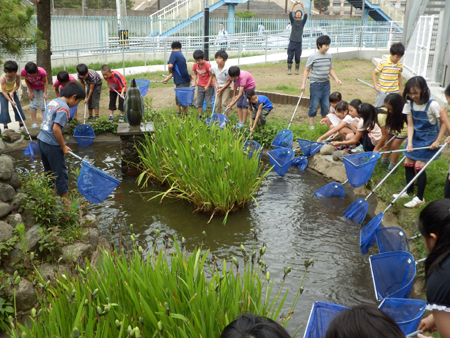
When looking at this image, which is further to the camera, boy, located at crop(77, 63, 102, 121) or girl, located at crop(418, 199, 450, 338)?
boy, located at crop(77, 63, 102, 121)

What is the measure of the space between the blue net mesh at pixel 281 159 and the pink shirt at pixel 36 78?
15.4 ft

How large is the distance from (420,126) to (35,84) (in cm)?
682

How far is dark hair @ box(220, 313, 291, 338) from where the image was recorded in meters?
1.59

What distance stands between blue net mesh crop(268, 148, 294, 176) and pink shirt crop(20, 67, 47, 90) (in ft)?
15.4

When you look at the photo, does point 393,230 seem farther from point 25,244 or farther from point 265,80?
point 265,80

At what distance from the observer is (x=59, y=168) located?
16.6 feet

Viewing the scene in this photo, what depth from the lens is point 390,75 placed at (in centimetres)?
705

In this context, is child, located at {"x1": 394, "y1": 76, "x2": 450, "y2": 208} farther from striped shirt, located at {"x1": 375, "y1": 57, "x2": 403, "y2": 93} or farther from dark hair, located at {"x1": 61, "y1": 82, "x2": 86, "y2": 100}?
dark hair, located at {"x1": 61, "y1": 82, "x2": 86, "y2": 100}

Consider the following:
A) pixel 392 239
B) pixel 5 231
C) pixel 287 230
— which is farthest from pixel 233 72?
pixel 5 231

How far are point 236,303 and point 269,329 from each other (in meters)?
0.89

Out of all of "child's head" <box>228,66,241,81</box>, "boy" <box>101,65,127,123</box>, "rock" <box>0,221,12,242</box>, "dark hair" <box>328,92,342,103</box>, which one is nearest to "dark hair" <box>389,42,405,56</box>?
"dark hair" <box>328,92,342,103</box>

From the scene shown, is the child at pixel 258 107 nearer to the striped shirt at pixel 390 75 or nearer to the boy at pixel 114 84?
the striped shirt at pixel 390 75

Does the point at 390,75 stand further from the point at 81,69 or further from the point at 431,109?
the point at 81,69

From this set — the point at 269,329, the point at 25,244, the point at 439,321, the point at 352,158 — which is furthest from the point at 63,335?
the point at 352,158
